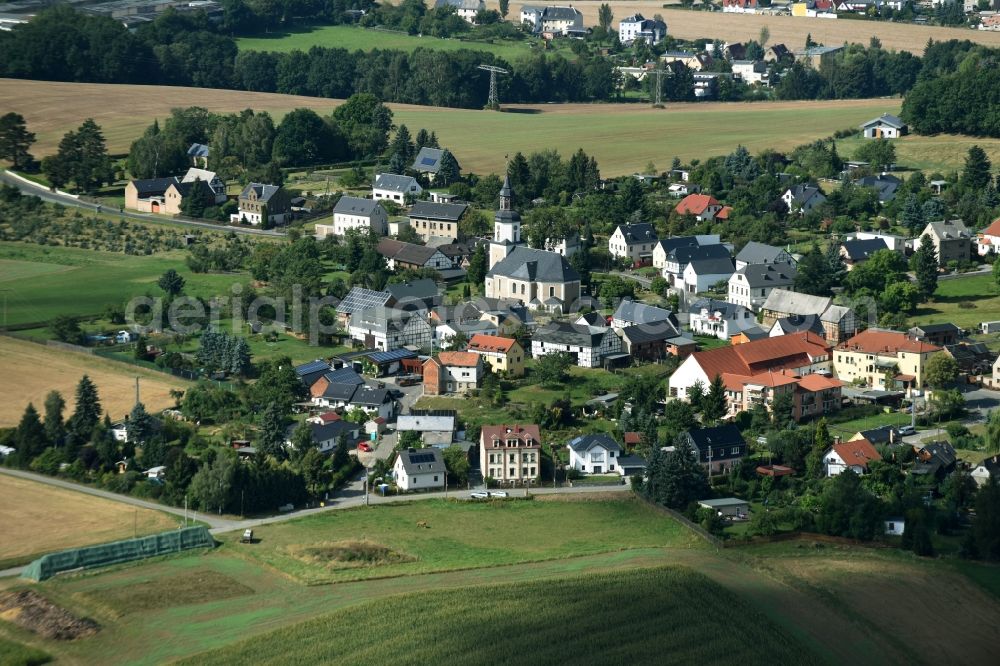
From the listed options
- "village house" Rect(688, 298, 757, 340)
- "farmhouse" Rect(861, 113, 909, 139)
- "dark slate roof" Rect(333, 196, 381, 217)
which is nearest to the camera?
"village house" Rect(688, 298, 757, 340)

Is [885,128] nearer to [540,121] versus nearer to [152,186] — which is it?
[540,121]

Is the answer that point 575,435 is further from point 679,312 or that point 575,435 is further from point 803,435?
point 679,312

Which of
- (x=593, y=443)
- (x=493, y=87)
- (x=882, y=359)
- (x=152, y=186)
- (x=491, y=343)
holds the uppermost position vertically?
(x=493, y=87)

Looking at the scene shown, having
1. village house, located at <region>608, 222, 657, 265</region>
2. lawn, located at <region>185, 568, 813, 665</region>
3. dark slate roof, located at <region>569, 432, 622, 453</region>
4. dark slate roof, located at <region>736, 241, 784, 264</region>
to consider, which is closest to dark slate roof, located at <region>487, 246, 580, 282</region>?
village house, located at <region>608, 222, 657, 265</region>

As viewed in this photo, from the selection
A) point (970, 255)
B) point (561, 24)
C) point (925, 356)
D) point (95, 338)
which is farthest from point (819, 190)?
point (561, 24)

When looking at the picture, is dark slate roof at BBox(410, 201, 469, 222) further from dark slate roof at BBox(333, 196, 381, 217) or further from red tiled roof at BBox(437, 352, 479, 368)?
red tiled roof at BBox(437, 352, 479, 368)

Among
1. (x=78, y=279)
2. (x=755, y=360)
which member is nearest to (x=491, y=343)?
(x=755, y=360)
